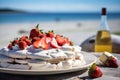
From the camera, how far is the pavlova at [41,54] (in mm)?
2197

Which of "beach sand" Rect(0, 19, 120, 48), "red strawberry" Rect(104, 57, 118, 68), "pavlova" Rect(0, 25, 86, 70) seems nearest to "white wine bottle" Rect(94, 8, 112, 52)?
"red strawberry" Rect(104, 57, 118, 68)

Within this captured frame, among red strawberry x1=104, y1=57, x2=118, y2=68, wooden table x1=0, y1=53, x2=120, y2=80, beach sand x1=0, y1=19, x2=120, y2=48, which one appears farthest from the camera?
beach sand x1=0, y1=19, x2=120, y2=48

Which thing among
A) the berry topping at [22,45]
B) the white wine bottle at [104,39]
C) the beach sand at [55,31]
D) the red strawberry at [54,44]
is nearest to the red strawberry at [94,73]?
the red strawberry at [54,44]

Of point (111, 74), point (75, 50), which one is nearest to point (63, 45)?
point (75, 50)

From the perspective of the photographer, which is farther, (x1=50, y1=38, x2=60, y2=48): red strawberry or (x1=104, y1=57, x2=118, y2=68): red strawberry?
(x1=104, y1=57, x2=118, y2=68): red strawberry

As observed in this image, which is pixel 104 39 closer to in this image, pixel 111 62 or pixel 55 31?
pixel 111 62

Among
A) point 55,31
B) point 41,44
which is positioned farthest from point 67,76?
point 55,31

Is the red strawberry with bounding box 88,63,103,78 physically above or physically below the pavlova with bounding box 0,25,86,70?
below

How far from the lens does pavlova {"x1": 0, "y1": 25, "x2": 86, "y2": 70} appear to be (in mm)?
2197

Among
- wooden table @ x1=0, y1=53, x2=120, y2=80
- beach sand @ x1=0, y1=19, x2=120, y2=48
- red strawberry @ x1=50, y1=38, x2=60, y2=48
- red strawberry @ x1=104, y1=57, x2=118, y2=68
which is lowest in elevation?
wooden table @ x1=0, y1=53, x2=120, y2=80

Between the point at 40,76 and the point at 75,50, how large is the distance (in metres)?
0.38

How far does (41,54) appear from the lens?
7.16 ft

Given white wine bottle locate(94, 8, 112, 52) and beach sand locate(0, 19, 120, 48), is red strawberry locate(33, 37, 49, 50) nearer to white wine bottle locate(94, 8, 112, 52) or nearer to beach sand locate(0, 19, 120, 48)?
white wine bottle locate(94, 8, 112, 52)

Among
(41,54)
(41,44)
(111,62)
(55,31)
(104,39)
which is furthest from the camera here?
(55,31)
